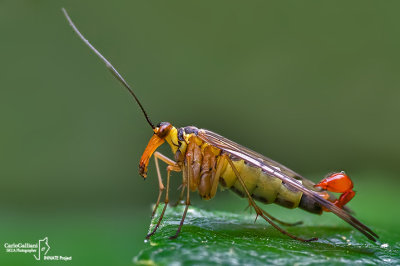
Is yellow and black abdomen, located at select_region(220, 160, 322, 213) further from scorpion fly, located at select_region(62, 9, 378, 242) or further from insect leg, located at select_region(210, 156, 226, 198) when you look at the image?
insect leg, located at select_region(210, 156, 226, 198)

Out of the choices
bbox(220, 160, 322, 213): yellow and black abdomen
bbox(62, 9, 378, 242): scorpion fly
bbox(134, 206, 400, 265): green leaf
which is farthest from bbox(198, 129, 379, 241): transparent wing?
bbox(134, 206, 400, 265): green leaf

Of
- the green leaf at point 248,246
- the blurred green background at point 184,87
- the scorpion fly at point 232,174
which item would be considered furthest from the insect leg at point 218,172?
the blurred green background at point 184,87

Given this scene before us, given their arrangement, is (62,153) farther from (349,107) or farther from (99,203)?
(349,107)

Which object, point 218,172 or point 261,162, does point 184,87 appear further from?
point 261,162

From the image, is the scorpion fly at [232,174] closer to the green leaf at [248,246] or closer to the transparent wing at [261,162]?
the transparent wing at [261,162]

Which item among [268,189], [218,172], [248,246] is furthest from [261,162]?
[248,246]

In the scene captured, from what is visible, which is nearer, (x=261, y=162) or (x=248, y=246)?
(x=248, y=246)
